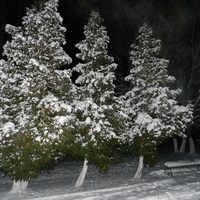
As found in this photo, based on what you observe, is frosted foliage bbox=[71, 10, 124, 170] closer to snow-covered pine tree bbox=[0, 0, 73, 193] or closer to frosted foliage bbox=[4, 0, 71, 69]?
snow-covered pine tree bbox=[0, 0, 73, 193]

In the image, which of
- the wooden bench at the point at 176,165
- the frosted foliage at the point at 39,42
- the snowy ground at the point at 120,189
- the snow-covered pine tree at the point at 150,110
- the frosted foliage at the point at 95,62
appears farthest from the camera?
the wooden bench at the point at 176,165

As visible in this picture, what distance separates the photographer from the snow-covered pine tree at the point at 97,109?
420 inches

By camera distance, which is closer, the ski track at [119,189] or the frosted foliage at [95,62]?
the ski track at [119,189]

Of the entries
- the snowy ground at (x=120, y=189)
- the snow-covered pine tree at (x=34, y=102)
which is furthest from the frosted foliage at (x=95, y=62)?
the snowy ground at (x=120, y=189)

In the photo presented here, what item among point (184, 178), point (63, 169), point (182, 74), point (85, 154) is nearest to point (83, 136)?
point (85, 154)

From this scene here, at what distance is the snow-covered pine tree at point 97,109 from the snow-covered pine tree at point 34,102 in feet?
3.26

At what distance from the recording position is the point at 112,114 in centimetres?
1159

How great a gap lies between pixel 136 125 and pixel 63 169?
8.05 meters

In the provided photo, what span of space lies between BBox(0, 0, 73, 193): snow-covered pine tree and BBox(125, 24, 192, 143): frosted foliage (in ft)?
13.5

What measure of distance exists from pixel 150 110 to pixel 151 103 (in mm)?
424

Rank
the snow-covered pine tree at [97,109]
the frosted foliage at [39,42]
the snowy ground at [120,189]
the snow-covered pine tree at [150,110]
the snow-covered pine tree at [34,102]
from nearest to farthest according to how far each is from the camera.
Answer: the snowy ground at [120,189], the snow-covered pine tree at [34,102], the frosted foliage at [39,42], the snow-covered pine tree at [97,109], the snow-covered pine tree at [150,110]

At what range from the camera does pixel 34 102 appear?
382 inches

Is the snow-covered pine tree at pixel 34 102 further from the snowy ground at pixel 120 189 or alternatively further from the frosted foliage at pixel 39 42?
the snowy ground at pixel 120 189

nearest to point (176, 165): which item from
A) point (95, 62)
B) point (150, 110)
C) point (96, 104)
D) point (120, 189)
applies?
point (150, 110)
